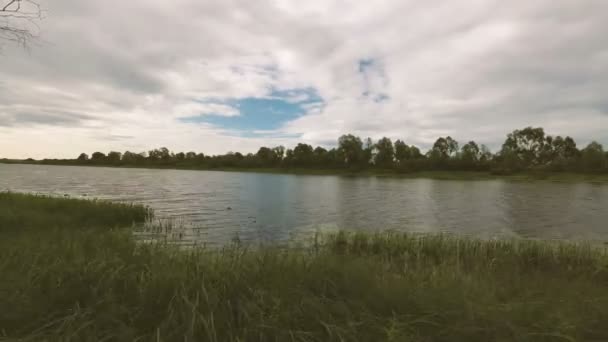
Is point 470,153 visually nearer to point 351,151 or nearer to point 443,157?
point 443,157

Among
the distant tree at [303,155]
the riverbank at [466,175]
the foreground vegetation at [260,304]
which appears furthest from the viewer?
the distant tree at [303,155]

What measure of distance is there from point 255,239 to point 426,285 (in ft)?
37.9

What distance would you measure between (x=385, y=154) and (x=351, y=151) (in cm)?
1483

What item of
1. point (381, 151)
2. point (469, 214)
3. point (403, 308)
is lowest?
point (469, 214)

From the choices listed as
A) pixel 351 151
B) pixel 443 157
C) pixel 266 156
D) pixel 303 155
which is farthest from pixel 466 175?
pixel 266 156

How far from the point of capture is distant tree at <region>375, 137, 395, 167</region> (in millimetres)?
134875

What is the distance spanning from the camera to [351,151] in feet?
440

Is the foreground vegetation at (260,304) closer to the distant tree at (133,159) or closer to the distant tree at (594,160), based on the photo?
the distant tree at (594,160)

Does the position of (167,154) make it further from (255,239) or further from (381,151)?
(255,239)

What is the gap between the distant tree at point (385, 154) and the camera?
13488 cm

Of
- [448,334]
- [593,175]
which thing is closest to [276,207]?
[448,334]

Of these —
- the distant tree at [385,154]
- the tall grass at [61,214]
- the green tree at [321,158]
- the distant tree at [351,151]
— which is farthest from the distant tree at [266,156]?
the tall grass at [61,214]

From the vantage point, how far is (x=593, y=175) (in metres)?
92.2

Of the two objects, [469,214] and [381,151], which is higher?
[381,151]
